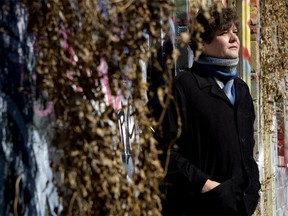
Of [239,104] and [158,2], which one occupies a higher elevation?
[158,2]

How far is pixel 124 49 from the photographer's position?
292 centimetres

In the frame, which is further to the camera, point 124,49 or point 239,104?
point 239,104

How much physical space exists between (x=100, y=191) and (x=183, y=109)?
2.98ft

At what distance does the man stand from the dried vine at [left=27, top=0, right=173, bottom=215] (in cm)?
88

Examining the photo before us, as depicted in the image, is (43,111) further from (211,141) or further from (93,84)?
(211,141)

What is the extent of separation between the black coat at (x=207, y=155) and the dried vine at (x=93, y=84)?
0.90 meters

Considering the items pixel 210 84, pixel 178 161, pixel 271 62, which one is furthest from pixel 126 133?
pixel 271 62

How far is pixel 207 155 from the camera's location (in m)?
3.94

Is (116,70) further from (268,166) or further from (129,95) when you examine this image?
(268,166)

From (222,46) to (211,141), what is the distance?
0.49m

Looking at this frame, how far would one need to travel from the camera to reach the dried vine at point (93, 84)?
2852 mm

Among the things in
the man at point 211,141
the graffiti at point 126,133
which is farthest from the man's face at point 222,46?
the graffiti at point 126,133

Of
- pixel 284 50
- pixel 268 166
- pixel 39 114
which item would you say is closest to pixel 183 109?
pixel 39 114

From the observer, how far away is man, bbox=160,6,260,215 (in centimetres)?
388
